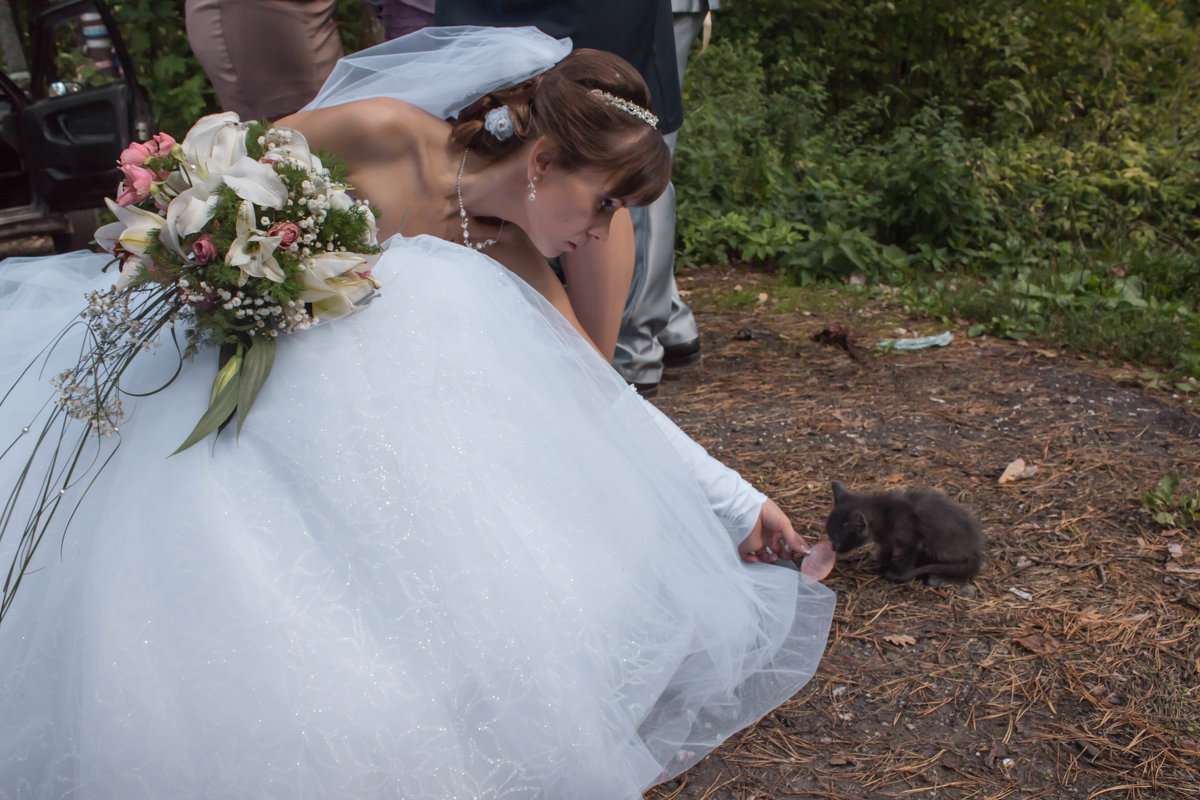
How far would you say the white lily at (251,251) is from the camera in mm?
1652

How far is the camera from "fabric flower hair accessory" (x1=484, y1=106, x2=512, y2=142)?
2.33m

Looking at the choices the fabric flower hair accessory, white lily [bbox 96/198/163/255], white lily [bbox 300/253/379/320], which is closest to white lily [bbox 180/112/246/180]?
white lily [bbox 96/198/163/255]

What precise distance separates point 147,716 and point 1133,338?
4237 mm

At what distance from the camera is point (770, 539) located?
2.52 m

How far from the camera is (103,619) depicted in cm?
152

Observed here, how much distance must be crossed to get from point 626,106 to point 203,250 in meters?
1.03

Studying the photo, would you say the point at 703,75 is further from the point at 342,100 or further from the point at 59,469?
the point at 59,469

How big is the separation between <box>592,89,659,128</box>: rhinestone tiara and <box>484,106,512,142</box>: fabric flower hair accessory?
25cm

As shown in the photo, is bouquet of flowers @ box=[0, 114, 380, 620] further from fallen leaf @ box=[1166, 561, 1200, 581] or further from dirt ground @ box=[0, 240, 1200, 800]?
fallen leaf @ box=[1166, 561, 1200, 581]

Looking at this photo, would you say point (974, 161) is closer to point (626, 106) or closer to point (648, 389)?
point (648, 389)

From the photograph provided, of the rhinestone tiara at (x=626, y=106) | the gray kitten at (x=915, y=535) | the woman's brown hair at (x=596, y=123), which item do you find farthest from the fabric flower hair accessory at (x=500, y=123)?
the gray kitten at (x=915, y=535)

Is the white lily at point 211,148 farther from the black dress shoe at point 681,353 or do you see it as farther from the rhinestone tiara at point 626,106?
the black dress shoe at point 681,353

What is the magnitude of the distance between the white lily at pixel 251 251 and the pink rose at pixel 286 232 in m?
0.01

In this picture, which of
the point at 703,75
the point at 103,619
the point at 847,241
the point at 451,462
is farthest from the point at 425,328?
the point at 703,75
